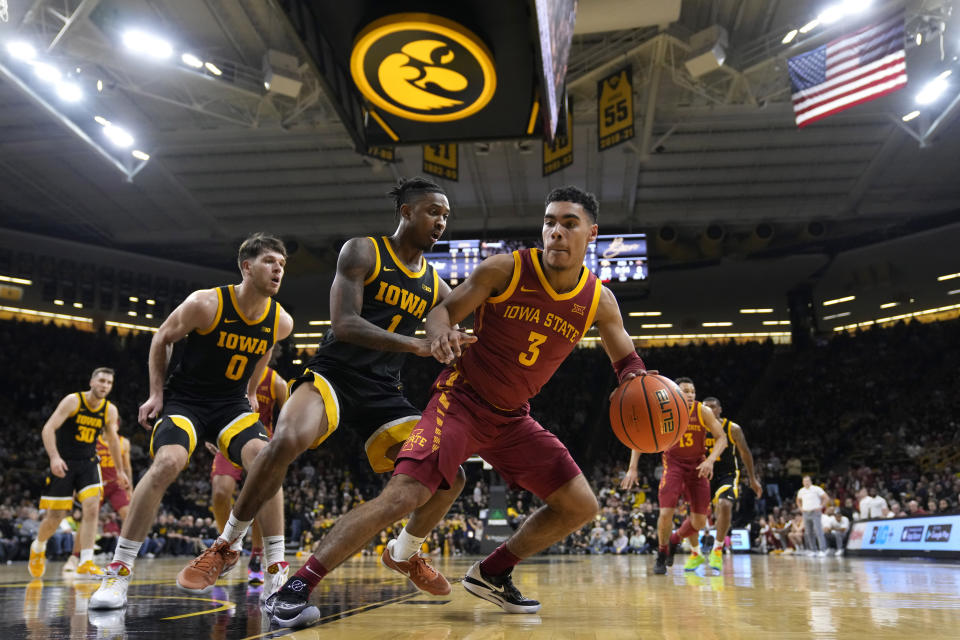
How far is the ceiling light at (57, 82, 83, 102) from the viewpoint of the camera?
14.2m

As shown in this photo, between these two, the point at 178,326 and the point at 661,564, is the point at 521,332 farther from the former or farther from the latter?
the point at 661,564

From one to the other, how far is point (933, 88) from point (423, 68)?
11850 mm

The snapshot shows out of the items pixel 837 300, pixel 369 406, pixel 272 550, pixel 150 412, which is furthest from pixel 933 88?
pixel 150 412

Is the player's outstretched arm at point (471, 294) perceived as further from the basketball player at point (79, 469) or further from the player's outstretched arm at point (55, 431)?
the basketball player at point (79, 469)

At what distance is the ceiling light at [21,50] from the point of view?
502 inches

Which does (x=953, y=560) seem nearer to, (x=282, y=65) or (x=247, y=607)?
(x=247, y=607)

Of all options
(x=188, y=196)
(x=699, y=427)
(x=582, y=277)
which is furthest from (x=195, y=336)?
(x=188, y=196)

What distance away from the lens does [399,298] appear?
154 inches

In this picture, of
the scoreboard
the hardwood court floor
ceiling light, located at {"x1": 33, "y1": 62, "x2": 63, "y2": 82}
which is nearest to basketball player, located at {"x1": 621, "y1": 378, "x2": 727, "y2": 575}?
the hardwood court floor

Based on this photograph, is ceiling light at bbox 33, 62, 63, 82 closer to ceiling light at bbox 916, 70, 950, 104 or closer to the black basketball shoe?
the black basketball shoe

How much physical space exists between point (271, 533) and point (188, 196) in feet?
66.6

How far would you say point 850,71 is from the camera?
12.0 meters

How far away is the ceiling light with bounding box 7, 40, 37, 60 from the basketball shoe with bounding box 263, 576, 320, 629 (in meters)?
13.2

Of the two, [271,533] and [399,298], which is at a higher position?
[399,298]
